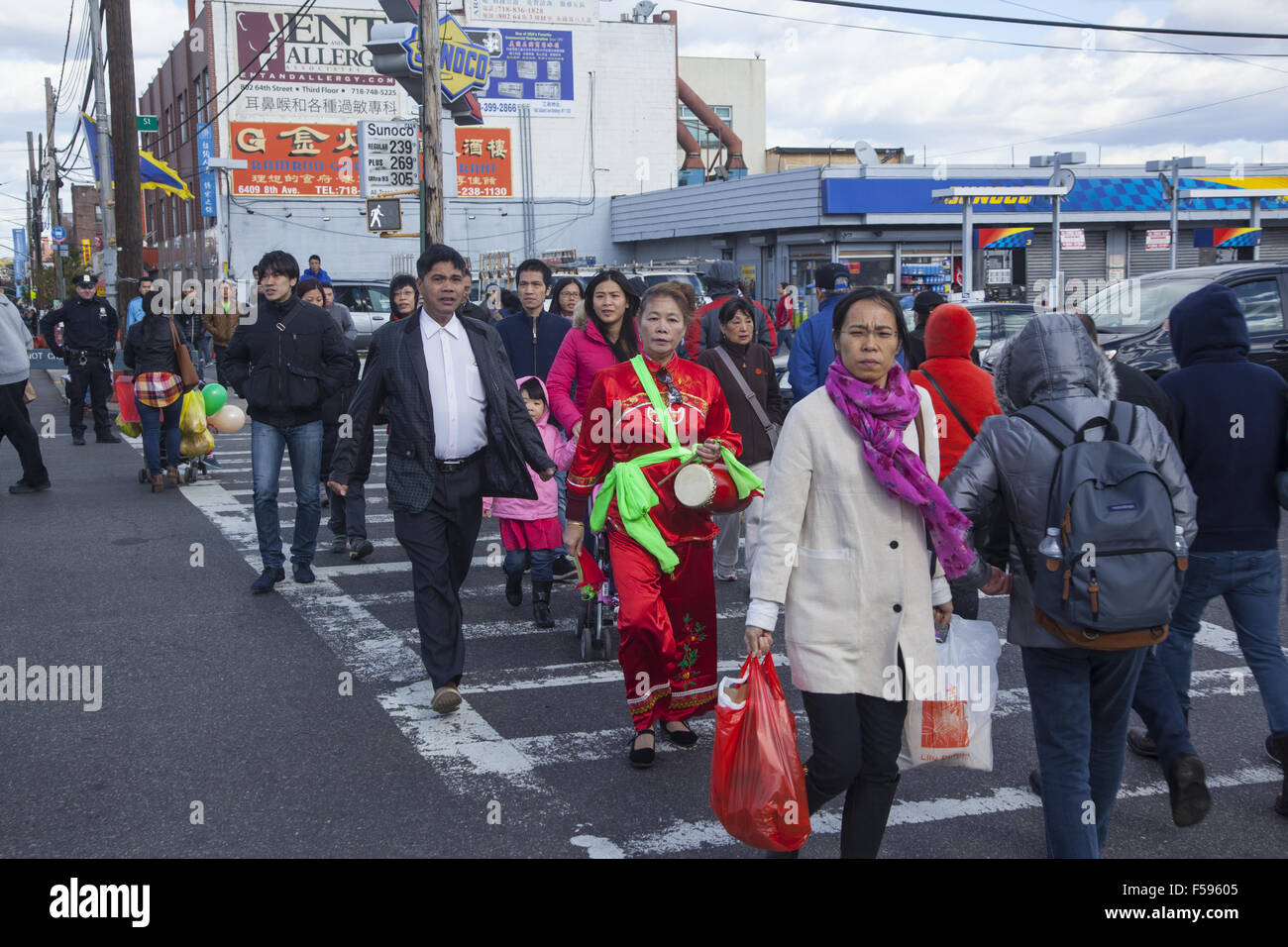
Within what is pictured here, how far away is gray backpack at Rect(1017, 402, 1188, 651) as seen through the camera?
Result: 325 cm

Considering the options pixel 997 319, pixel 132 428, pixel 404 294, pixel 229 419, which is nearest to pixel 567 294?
pixel 404 294

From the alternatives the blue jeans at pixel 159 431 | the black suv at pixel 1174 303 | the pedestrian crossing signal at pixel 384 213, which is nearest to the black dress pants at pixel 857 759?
the black suv at pixel 1174 303

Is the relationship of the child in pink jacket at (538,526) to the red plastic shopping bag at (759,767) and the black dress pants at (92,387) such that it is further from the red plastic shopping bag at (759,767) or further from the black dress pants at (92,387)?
the black dress pants at (92,387)

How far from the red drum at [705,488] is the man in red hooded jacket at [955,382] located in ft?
3.60

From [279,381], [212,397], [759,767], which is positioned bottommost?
[759,767]

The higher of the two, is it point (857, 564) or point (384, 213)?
point (384, 213)

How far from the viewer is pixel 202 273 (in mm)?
48406

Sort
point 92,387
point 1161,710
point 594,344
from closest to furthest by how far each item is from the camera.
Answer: point 1161,710 → point 594,344 → point 92,387

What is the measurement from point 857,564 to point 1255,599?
75.7 inches

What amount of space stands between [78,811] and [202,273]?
4752cm

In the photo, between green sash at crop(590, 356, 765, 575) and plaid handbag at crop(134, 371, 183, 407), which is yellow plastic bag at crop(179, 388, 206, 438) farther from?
green sash at crop(590, 356, 765, 575)

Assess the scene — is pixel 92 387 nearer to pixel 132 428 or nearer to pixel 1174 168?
pixel 132 428

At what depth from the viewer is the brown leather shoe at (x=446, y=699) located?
558cm

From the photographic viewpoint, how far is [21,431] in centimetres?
1183
